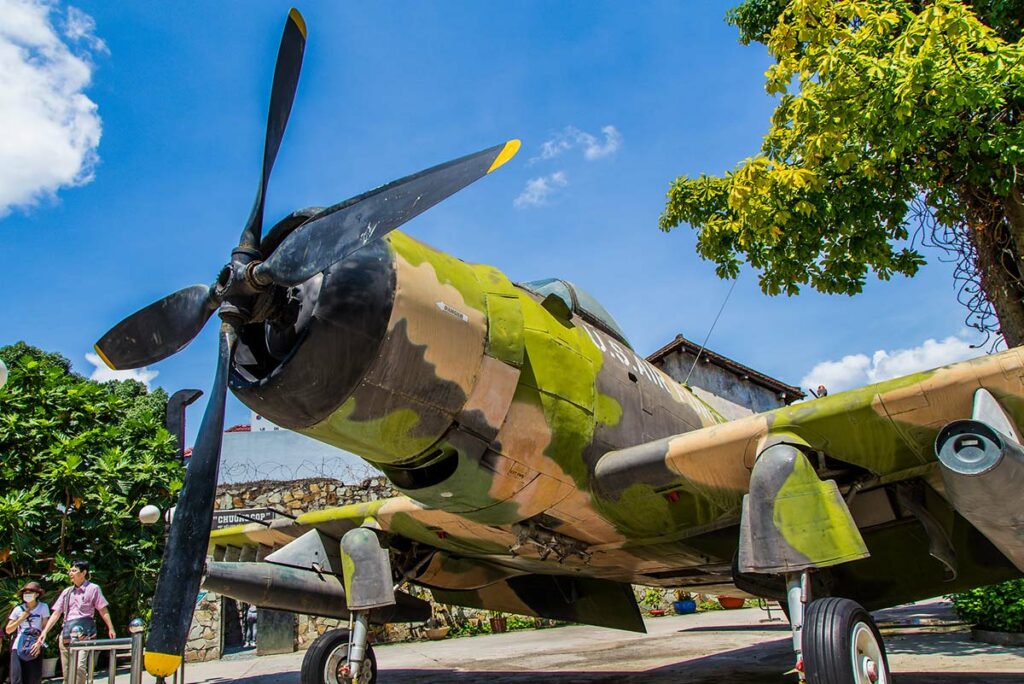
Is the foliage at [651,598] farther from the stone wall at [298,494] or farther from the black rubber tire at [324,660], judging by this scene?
the black rubber tire at [324,660]

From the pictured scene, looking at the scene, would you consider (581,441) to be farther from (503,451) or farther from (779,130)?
(779,130)

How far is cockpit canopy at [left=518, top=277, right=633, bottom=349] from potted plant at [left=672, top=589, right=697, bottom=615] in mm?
15835

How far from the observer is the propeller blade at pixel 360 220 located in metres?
3.81

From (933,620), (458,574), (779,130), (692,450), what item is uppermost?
(779,130)

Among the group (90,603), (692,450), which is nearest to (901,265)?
(692,450)

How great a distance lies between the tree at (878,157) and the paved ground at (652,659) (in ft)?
12.4

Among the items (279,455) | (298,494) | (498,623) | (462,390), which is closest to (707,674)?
(462,390)

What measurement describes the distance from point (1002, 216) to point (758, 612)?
Answer: 13.6 metres

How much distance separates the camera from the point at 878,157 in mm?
8250

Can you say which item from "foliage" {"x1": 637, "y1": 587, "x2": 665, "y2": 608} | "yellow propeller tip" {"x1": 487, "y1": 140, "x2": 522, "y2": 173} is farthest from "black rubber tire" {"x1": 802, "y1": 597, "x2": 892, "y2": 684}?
"foliage" {"x1": 637, "y1": 587, "x2": 665, "y2": 608}

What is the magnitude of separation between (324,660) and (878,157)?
797 cm

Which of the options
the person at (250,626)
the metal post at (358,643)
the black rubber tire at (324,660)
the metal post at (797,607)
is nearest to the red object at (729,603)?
the person at (250,626)

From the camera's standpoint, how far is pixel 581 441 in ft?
16.9

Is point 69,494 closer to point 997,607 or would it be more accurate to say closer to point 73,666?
point 73,666
